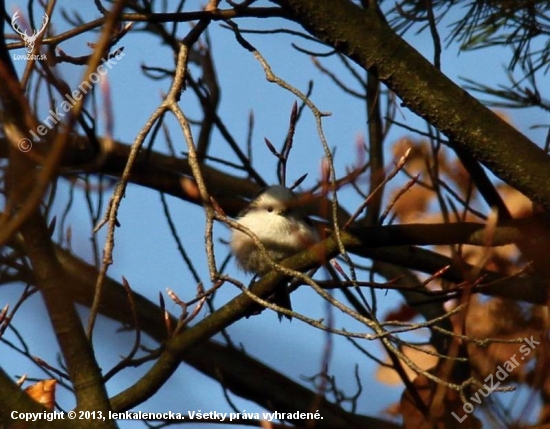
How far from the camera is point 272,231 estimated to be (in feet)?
9.68

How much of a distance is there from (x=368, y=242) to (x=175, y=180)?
1.10 meters

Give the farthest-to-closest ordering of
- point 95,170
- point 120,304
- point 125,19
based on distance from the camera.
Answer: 1. point 120,304
2. point 95,170
3. point 125,19

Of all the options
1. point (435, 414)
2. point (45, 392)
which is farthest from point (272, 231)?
point (45, 392)

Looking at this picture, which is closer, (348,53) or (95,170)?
(348,53)

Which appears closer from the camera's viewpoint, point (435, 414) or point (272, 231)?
point (435, 414)

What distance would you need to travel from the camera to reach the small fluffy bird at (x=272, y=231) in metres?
2.94

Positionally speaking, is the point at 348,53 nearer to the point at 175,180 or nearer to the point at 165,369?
the point at 165,369

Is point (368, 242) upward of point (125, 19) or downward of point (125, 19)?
downward

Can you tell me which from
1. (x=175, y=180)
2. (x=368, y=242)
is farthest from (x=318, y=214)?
(x=368, y=242)

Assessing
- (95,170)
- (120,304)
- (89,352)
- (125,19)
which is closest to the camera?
(89,352)

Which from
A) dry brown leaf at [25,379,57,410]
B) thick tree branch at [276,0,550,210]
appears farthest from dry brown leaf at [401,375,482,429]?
dry brown leaf at [25,379,57,410]

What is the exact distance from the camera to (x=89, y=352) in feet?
6.10

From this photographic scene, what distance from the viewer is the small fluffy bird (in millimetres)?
2938

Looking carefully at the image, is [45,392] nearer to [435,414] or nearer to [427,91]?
[435,414]
